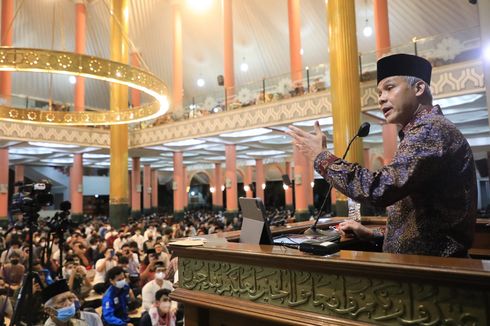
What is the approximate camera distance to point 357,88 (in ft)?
22.9

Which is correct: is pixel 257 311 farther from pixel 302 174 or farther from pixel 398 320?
pixel 302 174

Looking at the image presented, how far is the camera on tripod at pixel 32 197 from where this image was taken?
384cm

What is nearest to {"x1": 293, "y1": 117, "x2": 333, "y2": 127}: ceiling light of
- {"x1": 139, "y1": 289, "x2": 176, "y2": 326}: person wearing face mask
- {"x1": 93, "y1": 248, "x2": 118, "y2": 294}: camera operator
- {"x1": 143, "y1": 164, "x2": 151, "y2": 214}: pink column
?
{"x1": 93, "y1": 248, "x2": 118, "y2": 294}: camera operator

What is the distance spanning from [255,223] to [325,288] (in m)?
0.54

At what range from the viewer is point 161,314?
155 inches

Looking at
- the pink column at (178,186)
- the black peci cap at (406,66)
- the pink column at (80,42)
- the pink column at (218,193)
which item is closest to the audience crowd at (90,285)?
the black peci cap at (406,66)

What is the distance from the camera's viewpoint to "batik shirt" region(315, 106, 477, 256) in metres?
1.25

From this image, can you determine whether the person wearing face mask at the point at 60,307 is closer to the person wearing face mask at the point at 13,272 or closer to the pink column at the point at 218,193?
the person wearing face mask at the point at 13,272

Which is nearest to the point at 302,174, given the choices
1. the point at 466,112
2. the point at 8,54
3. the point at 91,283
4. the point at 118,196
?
the point at 466,112

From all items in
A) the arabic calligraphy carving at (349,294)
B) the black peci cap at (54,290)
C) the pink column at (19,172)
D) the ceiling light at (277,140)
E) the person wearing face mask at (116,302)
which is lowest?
the person wearing face mask at (116,302)

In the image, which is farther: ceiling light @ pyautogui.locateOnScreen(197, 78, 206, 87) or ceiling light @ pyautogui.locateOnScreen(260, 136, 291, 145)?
ceiling light @ pyautogui.locateOnScreen(197, 78, 206, 87)

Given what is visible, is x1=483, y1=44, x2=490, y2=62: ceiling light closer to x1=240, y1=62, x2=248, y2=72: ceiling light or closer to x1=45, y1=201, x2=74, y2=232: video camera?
x1=45, y1=201, x2=74, y2=232: video camera

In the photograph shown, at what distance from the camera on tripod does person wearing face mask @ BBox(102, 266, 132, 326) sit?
4.14 feet

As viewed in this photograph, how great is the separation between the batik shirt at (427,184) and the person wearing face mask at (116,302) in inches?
154
